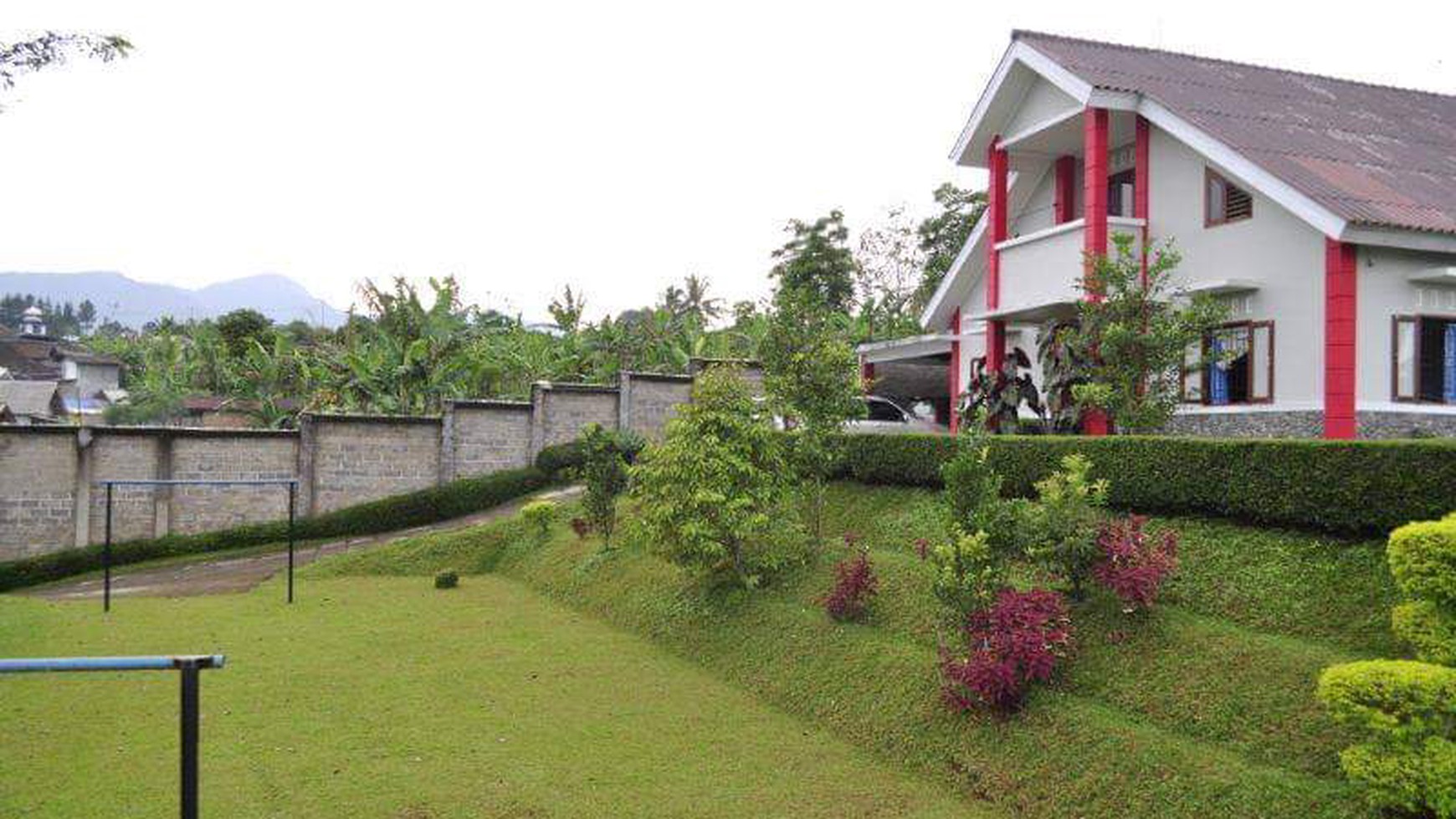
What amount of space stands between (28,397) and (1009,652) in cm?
5024

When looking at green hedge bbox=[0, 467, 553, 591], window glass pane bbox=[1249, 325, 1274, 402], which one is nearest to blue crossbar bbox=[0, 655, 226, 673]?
window glass pane bbox=[1249, 325, 1274, 402]

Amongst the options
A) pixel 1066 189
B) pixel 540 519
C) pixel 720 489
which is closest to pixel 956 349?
pixel 1066 189

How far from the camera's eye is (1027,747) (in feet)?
22.5

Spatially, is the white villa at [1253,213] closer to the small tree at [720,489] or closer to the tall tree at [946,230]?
the small tree at [720,489]

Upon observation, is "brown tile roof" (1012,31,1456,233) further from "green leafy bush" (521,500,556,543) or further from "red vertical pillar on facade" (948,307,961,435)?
"green leafy bush" (521,500,556,543)

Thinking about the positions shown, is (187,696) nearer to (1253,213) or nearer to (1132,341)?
(1132,341)

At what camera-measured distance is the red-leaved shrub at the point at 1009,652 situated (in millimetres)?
7207

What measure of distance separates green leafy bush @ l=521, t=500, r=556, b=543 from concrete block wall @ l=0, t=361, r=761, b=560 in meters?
5.45

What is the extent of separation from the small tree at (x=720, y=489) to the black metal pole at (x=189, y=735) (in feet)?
24.2

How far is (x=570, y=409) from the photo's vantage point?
2544 centimetres

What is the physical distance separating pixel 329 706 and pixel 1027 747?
19.5 ft

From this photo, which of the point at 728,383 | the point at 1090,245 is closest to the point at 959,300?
the point at 1090,245

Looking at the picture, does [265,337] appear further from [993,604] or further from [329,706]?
[993,604]

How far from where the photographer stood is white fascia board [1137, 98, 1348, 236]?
41.7 feet
